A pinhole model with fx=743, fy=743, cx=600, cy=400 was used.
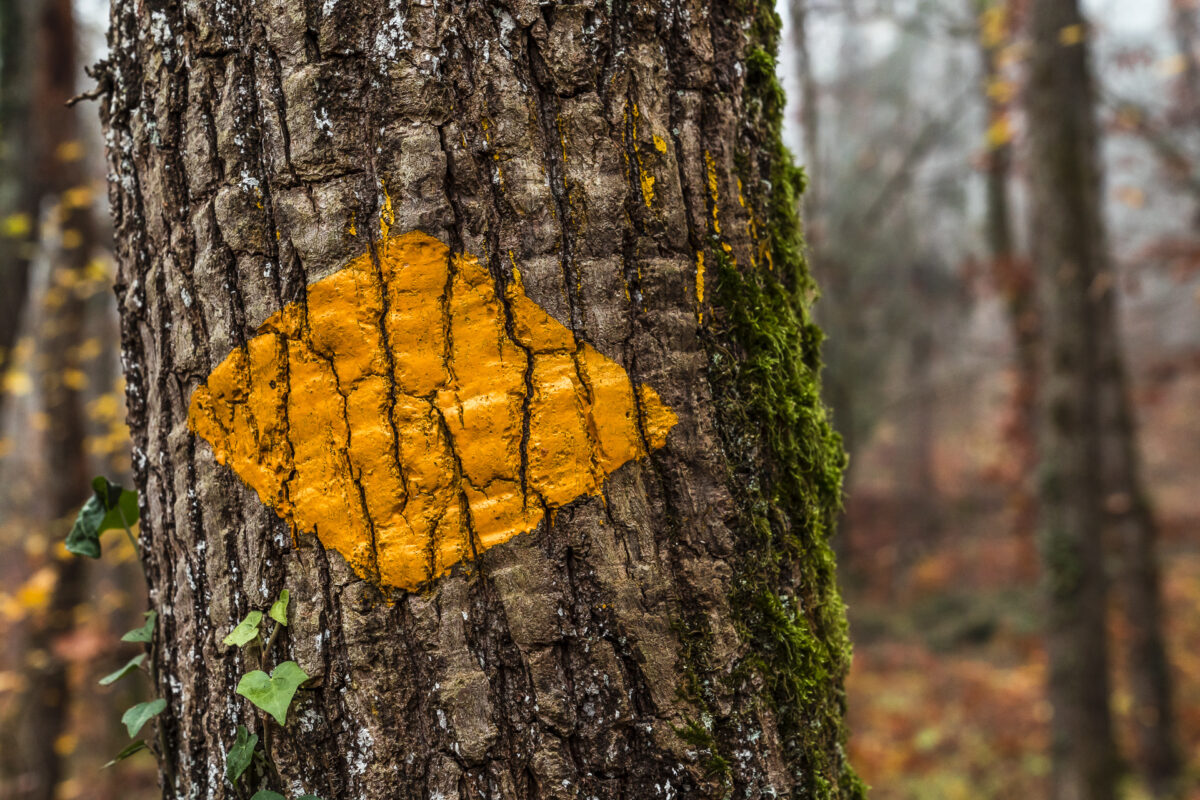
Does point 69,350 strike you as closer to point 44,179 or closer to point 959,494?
point 44,179

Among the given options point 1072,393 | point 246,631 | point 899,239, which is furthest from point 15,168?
point 899,239

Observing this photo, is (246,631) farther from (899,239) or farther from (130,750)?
(899,239)

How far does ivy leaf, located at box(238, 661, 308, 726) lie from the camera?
96 cm

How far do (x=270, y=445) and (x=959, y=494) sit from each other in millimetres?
17312

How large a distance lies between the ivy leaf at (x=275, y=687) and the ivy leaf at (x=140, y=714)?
0.28 meters

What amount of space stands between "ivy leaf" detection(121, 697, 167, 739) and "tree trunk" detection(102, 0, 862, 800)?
4.2 inches

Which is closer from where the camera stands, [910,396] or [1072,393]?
[1072,393]

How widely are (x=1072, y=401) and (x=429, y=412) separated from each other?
15.0 feet

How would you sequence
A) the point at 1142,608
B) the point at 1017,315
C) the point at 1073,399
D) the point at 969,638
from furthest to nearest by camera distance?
the point at 969,638, the point at 1017,315, the point at 1142,608, the point at 1073,399

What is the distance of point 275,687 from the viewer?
98 centimetres

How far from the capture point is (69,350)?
5.77m

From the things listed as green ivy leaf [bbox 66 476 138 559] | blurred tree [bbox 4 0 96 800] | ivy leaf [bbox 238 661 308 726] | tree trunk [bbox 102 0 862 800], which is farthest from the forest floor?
blurred tree [bbox 4 0 96 800]

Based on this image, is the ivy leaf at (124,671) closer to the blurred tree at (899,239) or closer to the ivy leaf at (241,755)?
the ivy leaf at (241,755)

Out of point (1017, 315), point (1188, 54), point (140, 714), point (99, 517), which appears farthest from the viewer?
point (1188, 54)
